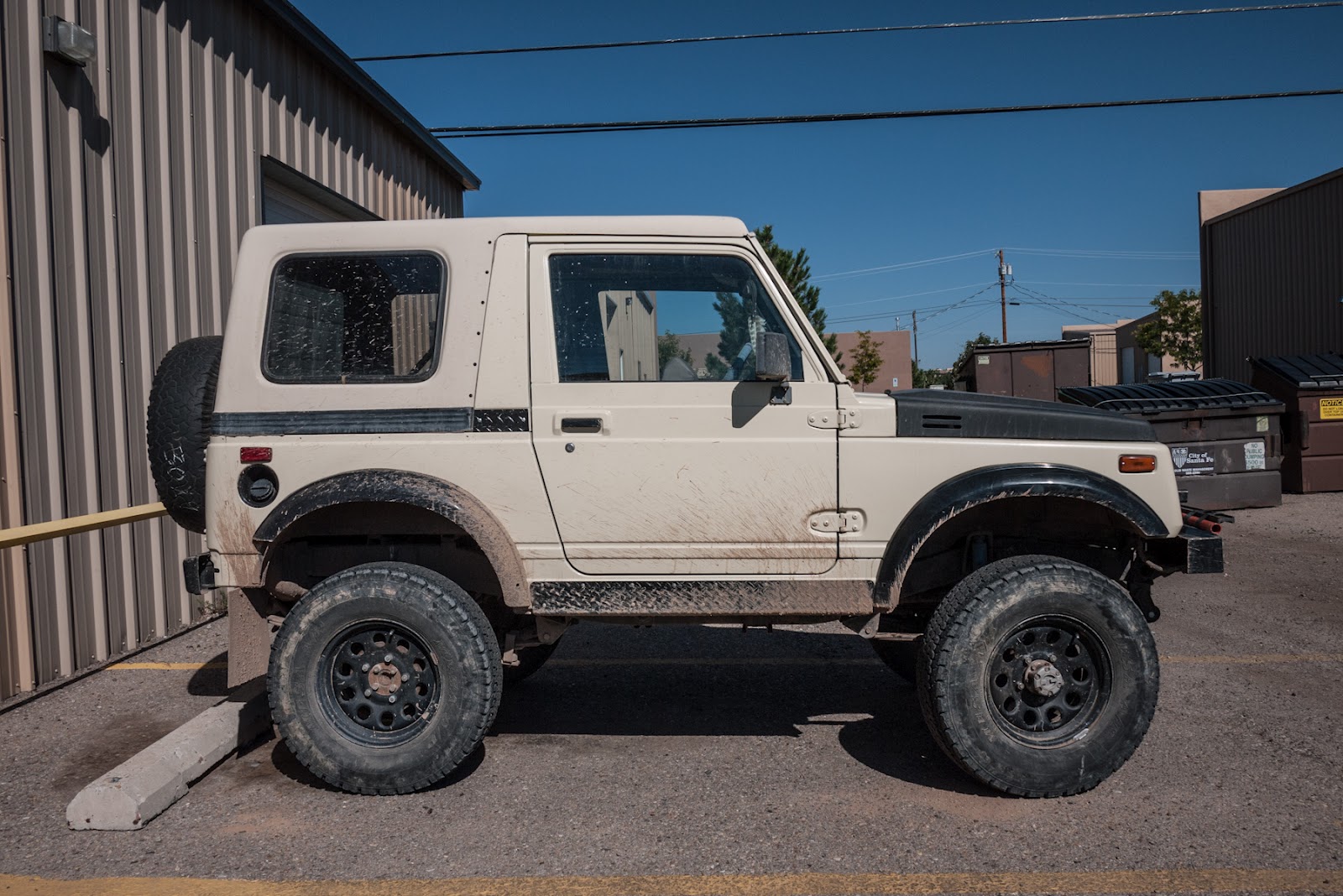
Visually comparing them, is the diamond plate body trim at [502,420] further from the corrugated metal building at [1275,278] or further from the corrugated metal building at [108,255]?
the corrugated metal building at [1275,278]

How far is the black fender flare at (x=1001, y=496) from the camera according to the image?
3689 millimetres

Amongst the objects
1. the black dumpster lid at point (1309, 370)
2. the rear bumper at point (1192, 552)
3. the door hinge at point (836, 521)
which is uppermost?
the black dumpster lid at point (1309, 370)

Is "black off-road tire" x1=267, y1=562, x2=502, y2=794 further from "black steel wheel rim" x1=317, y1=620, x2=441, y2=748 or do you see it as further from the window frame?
the window frame

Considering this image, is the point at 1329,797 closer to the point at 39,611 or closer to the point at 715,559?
the point at 715,559

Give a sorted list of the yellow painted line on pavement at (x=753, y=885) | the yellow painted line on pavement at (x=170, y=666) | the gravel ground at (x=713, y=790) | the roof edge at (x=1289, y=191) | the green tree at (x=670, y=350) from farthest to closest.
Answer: the roof edge at (x=1289, y=191), the yellow painted line on pavement at (x=170, y=666), the green tree at (x=670, y=350), the gravel ground at (x=713, y=790), the yellow painted line on pavement at (x=753, y=885)

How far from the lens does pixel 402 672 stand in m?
3.76

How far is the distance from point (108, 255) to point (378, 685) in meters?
3.97

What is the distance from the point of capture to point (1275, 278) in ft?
64.1

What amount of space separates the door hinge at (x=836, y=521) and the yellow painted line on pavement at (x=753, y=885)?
1.31 meters

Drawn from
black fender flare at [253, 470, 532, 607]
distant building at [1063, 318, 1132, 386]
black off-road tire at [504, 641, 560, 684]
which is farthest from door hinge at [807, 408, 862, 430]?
distant building at [1063, 318, 1132, 386]

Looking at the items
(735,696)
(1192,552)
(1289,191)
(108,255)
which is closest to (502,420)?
(735,696)

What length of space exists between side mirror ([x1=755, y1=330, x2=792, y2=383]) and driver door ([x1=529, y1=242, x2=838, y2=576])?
0.24m

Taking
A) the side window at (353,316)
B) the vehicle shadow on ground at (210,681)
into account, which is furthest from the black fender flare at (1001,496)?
the vehicle shadow on ground at (210,681)

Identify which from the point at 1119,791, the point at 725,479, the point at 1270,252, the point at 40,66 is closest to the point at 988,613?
the point at 1119,791
